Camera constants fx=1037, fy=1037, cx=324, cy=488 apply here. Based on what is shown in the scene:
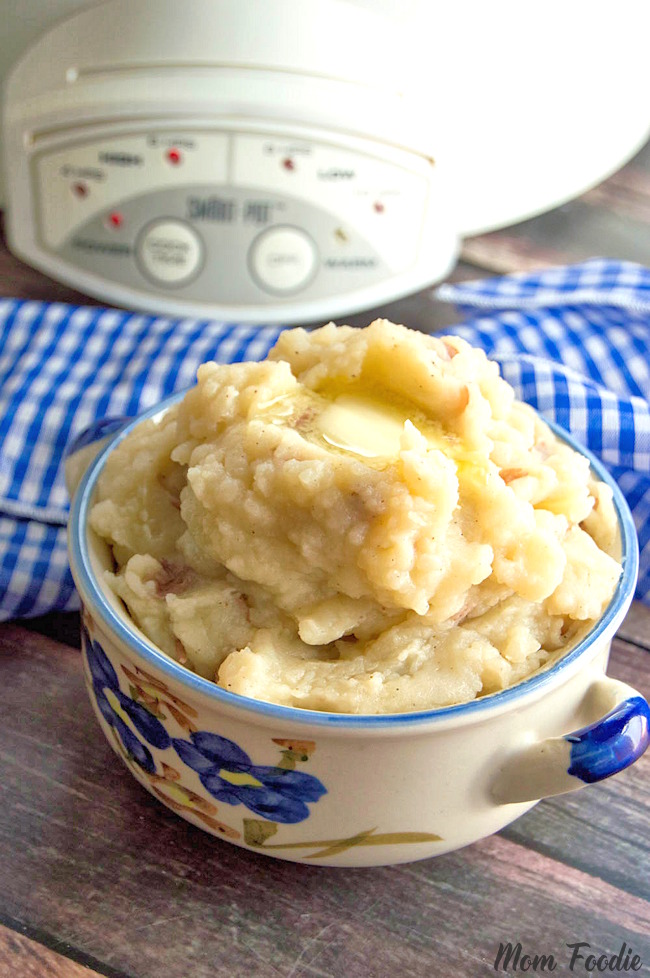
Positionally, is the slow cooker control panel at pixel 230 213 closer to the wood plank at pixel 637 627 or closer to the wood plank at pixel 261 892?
the wood plank at pixel 637 627

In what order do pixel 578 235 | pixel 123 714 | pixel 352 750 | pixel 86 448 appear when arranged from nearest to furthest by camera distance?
pixel 352 750
pixel 123 714
pixel 86 448
pixel 578 235

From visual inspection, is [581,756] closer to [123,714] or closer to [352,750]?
[352,750]

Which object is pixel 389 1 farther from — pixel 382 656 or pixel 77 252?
pixel 382 656

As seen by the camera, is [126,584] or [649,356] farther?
[649,356]

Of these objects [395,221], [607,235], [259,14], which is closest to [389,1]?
[259,14]

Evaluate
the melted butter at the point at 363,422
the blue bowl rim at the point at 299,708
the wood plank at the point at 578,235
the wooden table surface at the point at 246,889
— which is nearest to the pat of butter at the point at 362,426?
the melted butter at the point at 363,422

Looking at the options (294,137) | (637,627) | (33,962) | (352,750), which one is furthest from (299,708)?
(294,137)
